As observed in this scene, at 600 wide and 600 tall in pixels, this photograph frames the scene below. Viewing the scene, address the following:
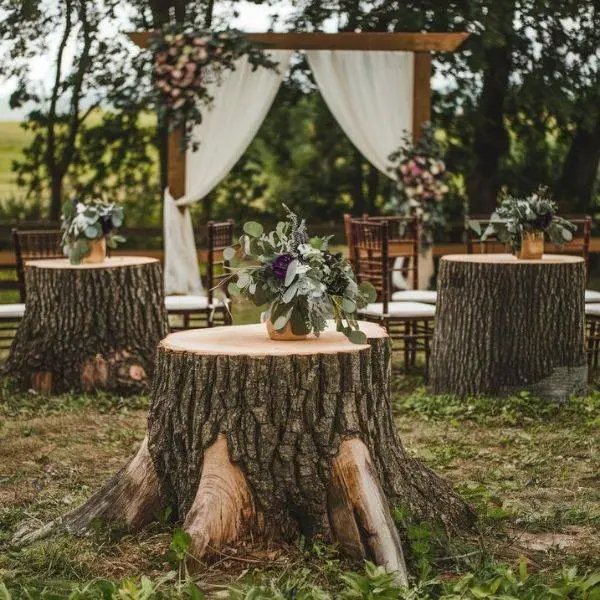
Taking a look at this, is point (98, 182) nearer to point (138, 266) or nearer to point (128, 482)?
point (138, 266)

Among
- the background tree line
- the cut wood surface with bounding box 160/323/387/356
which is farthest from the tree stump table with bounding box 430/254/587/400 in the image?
the background tree line

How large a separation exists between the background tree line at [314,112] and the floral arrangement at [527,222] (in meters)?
5.19

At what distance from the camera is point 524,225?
5.98m

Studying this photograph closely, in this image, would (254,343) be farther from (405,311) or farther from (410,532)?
(405,311)

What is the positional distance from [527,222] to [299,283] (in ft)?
9.13

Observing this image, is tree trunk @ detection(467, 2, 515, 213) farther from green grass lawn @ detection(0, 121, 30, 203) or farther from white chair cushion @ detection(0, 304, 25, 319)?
white chair cushion @ detection(0, 304, 25, 319)

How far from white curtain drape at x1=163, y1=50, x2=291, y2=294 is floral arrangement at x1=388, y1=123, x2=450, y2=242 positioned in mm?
1176

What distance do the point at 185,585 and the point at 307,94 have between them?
9.02 m

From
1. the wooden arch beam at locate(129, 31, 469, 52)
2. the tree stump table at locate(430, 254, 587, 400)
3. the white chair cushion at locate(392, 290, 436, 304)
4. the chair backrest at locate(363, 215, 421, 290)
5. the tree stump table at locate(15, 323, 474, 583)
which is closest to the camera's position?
the tree stump table at locate(15, 323, 474, 583)

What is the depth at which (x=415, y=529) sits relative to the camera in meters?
3.38

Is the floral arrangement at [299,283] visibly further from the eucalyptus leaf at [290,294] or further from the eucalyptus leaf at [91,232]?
the eucalyptus leaf at [91,232]

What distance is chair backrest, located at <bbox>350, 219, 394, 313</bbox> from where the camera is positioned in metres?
6.44

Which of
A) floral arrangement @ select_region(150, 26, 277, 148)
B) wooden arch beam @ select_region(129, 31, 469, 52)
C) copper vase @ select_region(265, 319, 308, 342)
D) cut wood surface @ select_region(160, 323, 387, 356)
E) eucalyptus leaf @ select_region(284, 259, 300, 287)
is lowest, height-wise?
cut wood surface @ select_region(160, 323, 387, 356)

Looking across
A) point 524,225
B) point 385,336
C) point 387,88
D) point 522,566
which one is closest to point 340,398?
point 385,336
